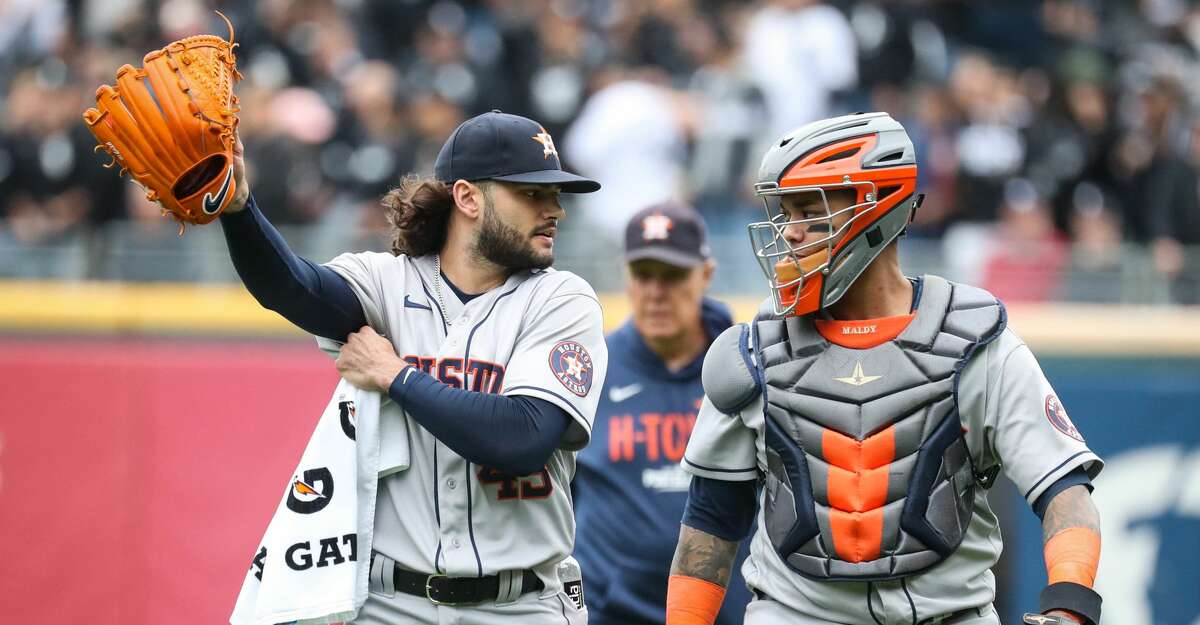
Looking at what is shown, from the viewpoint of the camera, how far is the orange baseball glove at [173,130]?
136 inches

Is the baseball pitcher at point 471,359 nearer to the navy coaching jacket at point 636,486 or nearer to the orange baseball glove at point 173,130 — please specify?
the orange baseball glove at point 173,130

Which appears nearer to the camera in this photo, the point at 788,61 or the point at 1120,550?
the point at 1120,550

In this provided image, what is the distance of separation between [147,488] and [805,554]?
5.22m

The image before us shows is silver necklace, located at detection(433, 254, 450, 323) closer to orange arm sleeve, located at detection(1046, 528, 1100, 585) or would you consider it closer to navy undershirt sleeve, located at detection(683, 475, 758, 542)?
navy undershirt sleeve, located at detection(683, 475, 758, 542)

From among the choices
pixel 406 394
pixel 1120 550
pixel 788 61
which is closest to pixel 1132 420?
pixel 1120 550

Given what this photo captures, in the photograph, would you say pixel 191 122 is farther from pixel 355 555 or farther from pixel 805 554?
pixel 805 554

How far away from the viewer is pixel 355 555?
369 centimetres

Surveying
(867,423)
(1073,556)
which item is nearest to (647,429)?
(867,423)

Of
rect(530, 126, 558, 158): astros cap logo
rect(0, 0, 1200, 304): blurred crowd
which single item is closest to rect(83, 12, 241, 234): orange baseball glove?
rect(530, 126, 558, 158): astros cap logo

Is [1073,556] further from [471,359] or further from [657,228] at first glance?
[657,228]

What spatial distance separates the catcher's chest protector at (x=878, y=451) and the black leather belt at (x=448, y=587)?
2.49ft

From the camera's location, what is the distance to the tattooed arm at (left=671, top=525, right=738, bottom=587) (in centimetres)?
375

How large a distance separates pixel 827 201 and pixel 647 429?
2230mm

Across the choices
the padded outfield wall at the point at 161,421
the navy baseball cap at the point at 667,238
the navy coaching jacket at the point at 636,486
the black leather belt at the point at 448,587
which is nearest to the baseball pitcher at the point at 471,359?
the black leather belt at the point at 448,587
